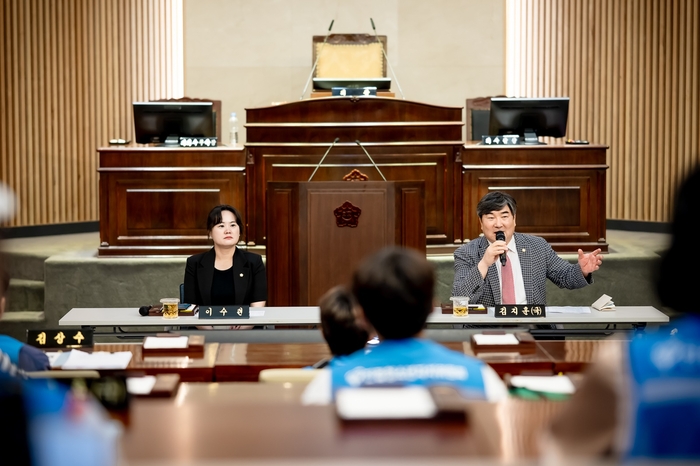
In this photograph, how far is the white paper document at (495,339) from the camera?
3221mm

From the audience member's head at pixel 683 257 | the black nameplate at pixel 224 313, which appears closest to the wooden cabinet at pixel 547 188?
the black nameplate at pixel 224 313

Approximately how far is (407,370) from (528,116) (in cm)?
554

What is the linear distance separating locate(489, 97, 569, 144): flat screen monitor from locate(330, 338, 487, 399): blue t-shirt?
5346mm

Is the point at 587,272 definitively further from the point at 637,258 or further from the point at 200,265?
the point at 637,258

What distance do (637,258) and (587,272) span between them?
2.51 m

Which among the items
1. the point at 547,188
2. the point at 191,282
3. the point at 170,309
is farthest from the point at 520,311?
the point at 547,188

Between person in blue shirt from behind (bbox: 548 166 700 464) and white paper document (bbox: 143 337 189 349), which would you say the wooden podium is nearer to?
white paper document (bbox: 143 337 189 349)

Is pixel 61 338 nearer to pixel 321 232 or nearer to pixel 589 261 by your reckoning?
pixel 321 232

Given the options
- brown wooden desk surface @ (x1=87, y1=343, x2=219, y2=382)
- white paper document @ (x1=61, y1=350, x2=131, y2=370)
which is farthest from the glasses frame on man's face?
white paper document @ (x1=61, y1=350, x2=131, y2=370)

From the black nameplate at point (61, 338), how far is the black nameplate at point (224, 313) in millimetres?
680

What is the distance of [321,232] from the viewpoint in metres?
4.58

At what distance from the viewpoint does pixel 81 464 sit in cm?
111

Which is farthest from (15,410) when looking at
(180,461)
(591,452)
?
(591,452)

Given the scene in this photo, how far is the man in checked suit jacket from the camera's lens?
4.28m
